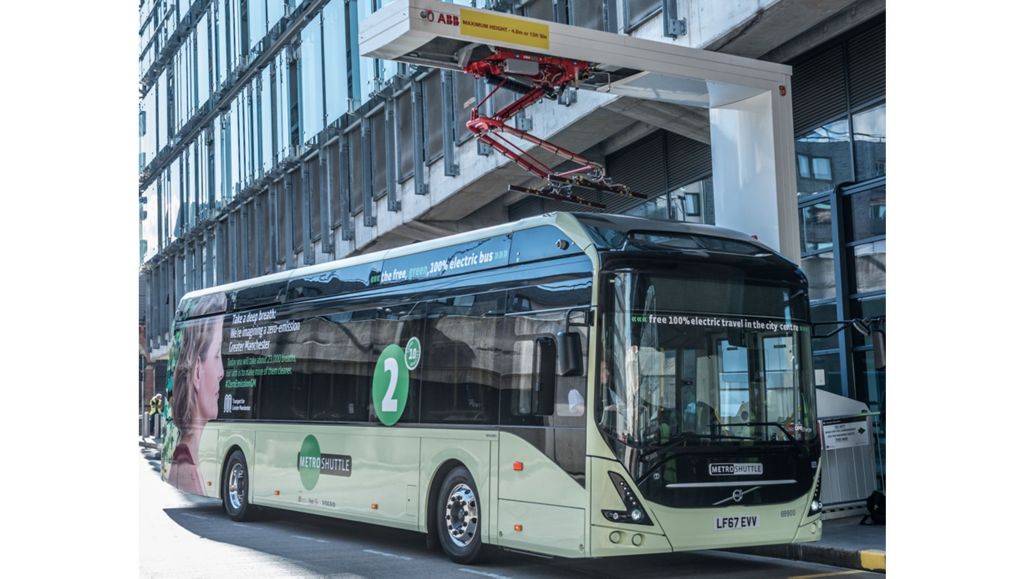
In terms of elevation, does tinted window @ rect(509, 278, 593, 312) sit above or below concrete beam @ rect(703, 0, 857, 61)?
below

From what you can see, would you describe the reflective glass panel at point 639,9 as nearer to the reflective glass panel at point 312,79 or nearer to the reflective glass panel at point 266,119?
the reflective glass panel at point 312,79

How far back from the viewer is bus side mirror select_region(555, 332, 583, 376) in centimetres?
1010

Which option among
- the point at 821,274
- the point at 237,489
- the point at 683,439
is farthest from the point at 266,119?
the point at 683,439

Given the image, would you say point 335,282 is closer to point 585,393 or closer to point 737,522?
point 585,393

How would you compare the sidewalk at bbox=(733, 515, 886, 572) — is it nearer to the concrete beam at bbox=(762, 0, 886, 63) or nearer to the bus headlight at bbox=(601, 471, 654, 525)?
the bus headlight at bbox=(601, 471, 654, 525)

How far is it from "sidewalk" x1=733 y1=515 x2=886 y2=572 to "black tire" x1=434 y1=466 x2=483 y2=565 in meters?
3.06

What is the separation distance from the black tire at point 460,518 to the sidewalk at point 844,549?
3058mm

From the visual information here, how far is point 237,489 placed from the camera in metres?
16.8

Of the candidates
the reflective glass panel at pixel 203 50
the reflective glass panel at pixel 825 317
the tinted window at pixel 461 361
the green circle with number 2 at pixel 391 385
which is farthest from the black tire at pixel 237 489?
the reflective glass panel at pixel 203 50

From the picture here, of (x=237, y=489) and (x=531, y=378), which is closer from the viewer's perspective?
(x=531, y=378)

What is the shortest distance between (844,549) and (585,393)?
335 centimetres

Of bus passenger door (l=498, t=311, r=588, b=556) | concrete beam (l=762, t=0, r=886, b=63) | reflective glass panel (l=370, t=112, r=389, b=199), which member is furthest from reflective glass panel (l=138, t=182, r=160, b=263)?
bus passenger door (l=498, t=311, r=588, b=556)
